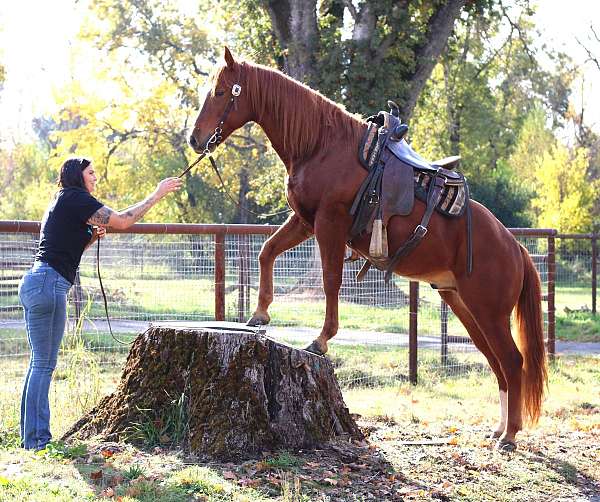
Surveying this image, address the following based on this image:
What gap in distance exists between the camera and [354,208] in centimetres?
525

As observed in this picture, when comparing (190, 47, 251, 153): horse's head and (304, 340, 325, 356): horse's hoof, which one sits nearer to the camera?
(190, 47, 251, 153): horse's head

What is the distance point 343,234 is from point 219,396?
1337 mm

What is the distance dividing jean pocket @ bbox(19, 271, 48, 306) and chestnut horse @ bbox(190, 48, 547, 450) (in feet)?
4.21

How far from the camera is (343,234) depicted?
5.28 m

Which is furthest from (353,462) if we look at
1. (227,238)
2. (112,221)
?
(227,238)

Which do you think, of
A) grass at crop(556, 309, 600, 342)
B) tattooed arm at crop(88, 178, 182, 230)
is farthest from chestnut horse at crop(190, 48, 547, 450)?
grass at crop(556, 309, 600, 342)

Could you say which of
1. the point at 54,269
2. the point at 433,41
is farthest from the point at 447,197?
the point at 433,41

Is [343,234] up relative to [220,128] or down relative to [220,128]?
down

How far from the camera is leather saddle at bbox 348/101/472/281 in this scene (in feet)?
17.3

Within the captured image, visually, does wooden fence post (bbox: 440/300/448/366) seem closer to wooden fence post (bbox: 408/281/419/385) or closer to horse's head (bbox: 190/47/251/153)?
wooden fence post (bbox: 408/281/419/385)

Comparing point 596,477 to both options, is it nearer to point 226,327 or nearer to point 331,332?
point 331,332

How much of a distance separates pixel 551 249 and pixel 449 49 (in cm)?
844

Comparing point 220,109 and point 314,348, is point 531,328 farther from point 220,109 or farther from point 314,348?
point 220,109

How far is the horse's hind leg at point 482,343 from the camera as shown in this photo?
6047 millimetres
